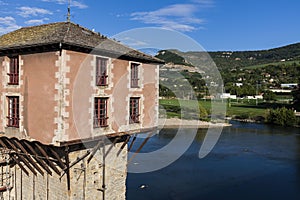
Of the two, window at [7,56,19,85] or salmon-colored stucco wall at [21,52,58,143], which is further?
window at [7,56,19,85]

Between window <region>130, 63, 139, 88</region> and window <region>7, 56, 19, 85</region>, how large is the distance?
470 cm

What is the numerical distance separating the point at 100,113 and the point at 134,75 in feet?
8.64

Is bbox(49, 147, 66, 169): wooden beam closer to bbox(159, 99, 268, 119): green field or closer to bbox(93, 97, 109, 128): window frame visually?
bbox(93, 97, 109, 128): window frame

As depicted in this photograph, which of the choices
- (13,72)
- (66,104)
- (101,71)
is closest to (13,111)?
(13,72)

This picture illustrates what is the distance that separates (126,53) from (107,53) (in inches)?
40.1

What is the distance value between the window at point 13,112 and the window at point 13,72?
676mm

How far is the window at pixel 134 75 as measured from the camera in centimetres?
1457

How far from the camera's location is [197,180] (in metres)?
27.0

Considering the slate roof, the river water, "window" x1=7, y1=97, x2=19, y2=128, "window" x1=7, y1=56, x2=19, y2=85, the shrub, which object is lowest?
the river water

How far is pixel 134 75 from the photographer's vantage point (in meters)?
14.7

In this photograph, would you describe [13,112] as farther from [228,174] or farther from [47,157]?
[228,174]

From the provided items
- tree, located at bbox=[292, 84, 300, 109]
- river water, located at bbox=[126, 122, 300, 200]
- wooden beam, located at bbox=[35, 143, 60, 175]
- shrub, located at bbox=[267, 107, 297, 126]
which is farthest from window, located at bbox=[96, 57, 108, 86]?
tree, located at bbox=[292, 84, 300, 109]

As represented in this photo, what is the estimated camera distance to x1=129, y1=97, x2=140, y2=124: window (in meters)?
14.7

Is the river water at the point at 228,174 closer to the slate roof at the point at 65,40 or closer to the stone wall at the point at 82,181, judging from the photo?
the stone wall at the point at 82,181
